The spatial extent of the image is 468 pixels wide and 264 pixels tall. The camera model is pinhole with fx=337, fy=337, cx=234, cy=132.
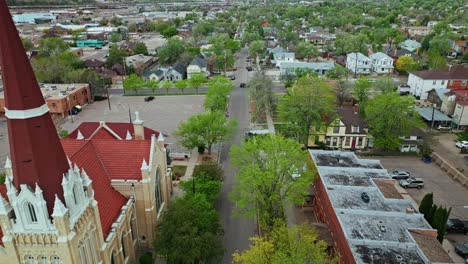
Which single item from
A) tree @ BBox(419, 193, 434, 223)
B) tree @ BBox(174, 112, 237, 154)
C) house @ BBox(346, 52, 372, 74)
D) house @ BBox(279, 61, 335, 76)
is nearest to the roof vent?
tree @ BBox(419, 193, 434, 223)

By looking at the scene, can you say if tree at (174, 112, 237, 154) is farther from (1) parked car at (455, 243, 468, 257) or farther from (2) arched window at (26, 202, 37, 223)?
(2) arched window at (26, 202, 37, 223)

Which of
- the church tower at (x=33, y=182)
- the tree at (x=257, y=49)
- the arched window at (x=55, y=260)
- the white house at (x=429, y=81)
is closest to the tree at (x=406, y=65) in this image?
the white house at (x=429, y=81)

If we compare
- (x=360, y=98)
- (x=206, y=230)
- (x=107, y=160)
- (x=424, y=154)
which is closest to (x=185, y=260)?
(x=206, y=230)

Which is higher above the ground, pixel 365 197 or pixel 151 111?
pixel 365 197

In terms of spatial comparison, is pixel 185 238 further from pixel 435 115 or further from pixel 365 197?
pixel 435 115

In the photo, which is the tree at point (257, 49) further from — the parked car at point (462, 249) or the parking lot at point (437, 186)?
the parked car at point (462, 249)

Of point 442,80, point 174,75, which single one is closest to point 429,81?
point 442,80
